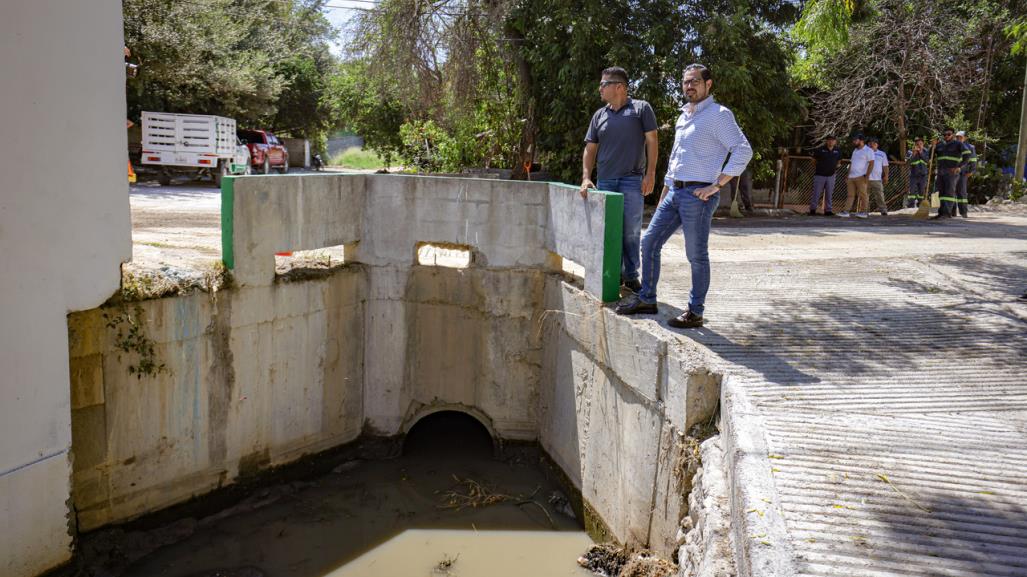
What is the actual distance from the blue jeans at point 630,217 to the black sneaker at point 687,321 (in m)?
0.93

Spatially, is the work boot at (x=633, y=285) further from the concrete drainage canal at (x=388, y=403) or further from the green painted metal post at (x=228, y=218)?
the green painted metal post at (x=228, y=218)

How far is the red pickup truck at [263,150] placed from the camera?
25.3 meters

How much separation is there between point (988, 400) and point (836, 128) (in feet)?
49.6

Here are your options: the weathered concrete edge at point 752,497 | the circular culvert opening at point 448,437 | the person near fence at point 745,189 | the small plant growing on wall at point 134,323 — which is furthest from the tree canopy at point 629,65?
the small plant growing on wall at point 134,323

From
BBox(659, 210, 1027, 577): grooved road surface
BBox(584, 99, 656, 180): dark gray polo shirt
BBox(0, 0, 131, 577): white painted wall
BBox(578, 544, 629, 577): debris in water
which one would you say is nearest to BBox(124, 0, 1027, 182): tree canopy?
BBox(659, 210, 1027, 577): grooved road surface

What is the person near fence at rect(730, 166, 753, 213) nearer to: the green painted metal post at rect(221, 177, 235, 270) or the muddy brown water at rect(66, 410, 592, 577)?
the muddy brown water at rect(66, 410, 592, 577)

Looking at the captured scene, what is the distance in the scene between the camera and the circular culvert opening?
31.5 feet

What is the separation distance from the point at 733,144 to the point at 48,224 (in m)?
5.02

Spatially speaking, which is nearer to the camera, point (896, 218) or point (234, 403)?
point (234, 403)

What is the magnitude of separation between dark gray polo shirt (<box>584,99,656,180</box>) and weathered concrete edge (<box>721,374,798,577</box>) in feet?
8.44

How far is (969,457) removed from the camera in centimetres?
436

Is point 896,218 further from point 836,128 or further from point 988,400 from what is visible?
point 988,400

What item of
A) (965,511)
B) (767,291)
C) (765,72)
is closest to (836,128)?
(765,72)

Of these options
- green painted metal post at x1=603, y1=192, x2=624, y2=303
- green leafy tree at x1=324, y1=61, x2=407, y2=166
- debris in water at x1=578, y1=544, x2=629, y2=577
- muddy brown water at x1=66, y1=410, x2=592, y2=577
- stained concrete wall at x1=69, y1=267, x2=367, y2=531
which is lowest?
muddy brown water at x1=66, y1=410, x2=592, y2=577
